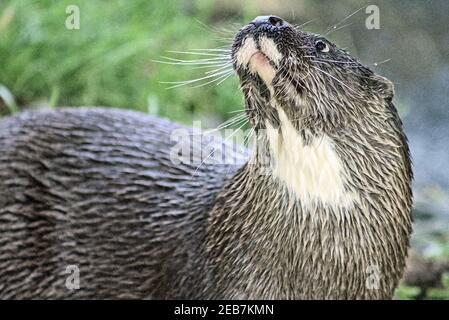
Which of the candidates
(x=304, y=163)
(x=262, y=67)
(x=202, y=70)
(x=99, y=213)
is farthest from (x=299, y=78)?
(x=202, y=70)

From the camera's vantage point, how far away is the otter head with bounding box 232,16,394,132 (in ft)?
6.27

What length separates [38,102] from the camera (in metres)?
3.02

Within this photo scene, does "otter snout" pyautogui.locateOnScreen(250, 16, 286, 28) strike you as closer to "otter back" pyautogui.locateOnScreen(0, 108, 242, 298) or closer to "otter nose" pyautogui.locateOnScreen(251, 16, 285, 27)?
"otter nose" pyautogui.locateOnScreen(251, 16, 285, 27)

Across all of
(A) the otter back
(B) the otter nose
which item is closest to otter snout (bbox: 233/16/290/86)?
(B) the otter nose

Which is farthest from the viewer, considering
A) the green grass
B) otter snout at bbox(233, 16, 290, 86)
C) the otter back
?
the green grass

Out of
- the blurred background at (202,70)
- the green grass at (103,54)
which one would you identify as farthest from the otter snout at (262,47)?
the green grass at (103,54)

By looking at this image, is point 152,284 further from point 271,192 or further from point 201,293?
point 271,192

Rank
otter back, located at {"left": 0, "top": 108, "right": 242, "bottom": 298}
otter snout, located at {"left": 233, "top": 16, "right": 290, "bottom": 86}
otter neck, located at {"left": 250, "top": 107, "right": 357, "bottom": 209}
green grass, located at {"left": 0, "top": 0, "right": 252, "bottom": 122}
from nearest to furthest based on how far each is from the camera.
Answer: otter snout, located at {"left": 233, "top": 16, "right": 290, "bottom": 86} → otter neck, located at {"left": 250, "top": 107, "right": 357, "bottom": 209} → otter back, located at {"left": 0, "top": 108, "right": 242, "bottom": 298} → green grass, located at {"left": 0, "top": 0, "right": 252, "bottom": 122}

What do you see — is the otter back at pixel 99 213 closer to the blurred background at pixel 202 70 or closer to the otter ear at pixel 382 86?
the blurred background at pixel 202 70

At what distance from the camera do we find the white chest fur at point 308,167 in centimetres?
200

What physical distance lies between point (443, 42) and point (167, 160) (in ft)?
2.31

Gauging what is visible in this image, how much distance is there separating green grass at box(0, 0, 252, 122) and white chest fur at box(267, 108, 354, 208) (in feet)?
2.76

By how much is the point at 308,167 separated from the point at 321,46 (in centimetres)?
24

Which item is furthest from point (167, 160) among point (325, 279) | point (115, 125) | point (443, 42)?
point (443, 42)
